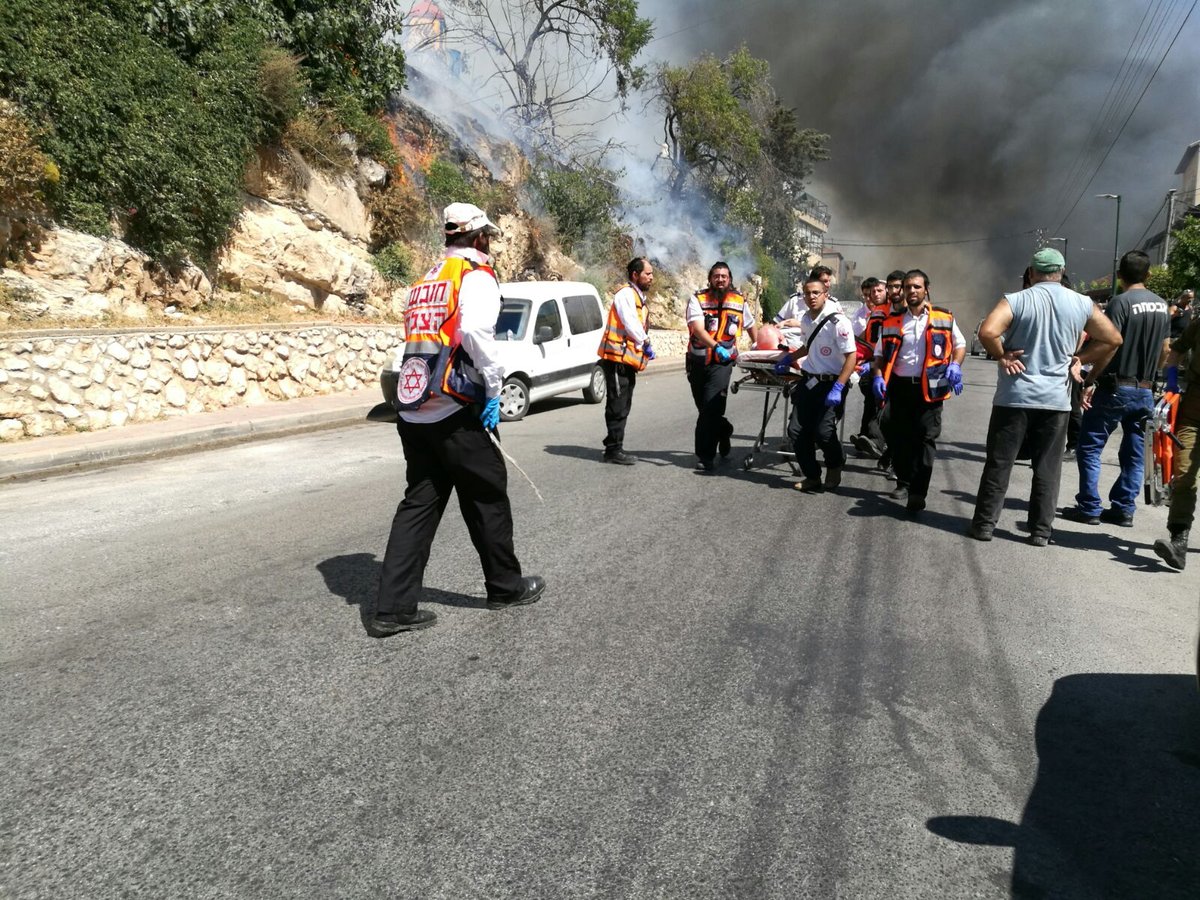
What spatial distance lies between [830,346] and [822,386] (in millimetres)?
321

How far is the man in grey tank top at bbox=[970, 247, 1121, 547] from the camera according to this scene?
5211 millimetres

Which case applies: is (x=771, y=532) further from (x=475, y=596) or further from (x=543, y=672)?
(x=543, y=672)

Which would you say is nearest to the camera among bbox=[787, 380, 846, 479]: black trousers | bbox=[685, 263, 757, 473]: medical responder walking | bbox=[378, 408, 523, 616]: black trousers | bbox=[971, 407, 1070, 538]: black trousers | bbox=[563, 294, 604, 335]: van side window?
bbox=[378, 408, 523, 616]: black trousers

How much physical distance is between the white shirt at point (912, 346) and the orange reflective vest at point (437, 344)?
3881 millimetres

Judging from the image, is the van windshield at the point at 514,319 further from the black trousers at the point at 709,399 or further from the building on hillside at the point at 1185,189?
the building on hillside at the point at 1185,189

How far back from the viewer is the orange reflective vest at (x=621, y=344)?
7.38m

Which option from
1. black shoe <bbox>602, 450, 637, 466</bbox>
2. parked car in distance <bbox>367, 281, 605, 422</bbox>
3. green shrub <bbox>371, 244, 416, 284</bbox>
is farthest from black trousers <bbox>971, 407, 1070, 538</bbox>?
green shrub <bbox>371, 244, 416, 284</bbox>

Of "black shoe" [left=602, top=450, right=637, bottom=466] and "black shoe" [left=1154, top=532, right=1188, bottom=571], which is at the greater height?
"black shoe" [left=1154, top=532, right=1188, bottom=571]

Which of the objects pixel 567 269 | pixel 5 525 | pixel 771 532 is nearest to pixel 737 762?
pixel 771 532

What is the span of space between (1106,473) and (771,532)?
436cm

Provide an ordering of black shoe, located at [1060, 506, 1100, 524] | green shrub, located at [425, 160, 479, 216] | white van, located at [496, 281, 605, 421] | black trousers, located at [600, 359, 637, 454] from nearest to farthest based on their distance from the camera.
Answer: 1. black shoe, located at [1060, 506, 1100, 524]
2. black trousers, located at [600, 359, 637, 454]
3. white van, located at [496, 281, 605, 421]
4. green shrub, located at [425, 160, 479, 216]

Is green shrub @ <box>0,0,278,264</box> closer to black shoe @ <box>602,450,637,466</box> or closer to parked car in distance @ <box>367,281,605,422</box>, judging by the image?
parked car in distance @ <box>367,281,605,422</box>

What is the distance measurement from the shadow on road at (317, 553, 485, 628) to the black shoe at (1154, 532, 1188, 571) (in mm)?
3849

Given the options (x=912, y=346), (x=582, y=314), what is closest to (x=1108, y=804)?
(x=912, y=346)
